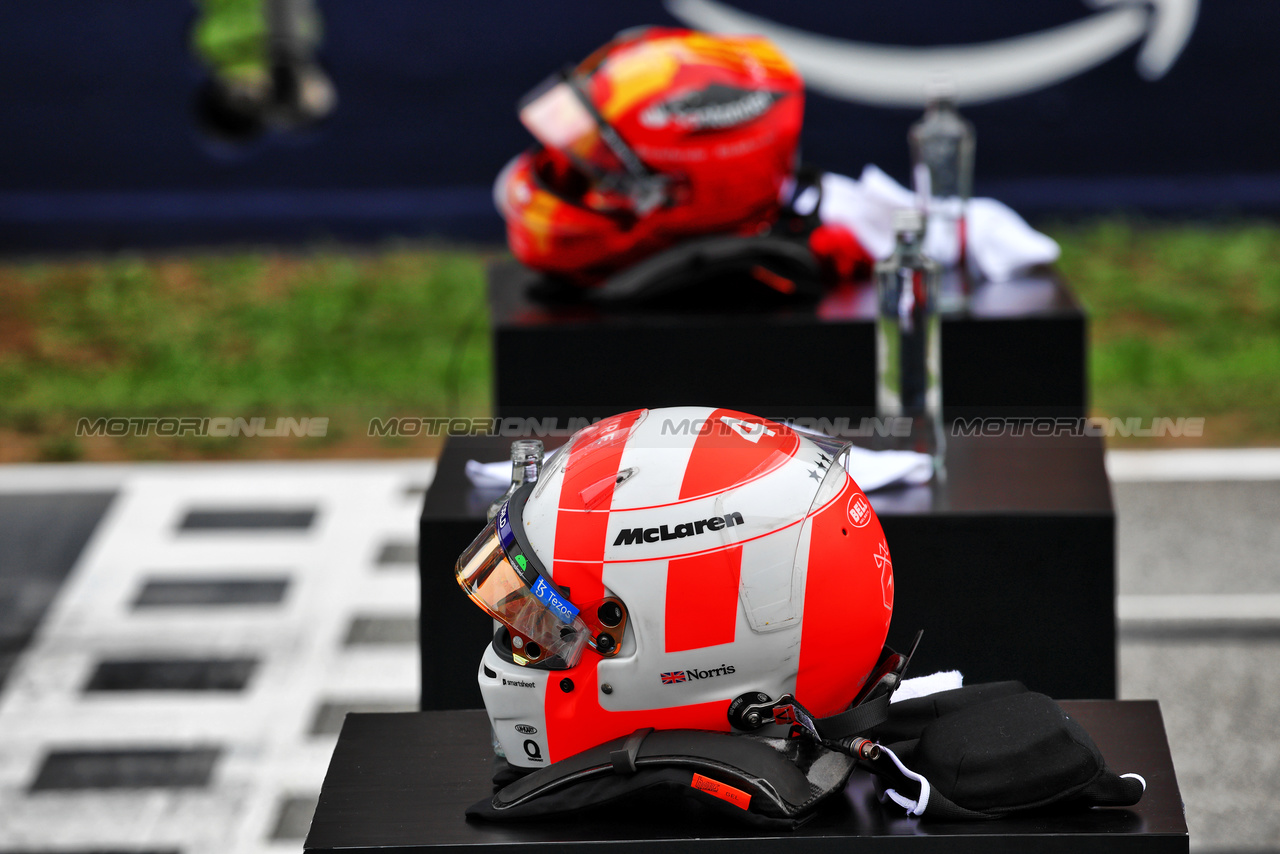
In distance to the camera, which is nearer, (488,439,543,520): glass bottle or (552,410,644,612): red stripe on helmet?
(552,410,644,612): red stripe on helmet

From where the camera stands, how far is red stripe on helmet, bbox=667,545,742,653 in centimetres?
140

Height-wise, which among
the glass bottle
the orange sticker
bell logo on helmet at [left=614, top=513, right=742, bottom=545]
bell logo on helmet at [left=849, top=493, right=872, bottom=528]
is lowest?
the orange sticker

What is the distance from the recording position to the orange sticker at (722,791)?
4.52ft

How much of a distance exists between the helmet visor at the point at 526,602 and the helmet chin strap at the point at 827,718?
0.18 metres

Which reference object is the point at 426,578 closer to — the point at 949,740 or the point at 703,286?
the point at 949,740

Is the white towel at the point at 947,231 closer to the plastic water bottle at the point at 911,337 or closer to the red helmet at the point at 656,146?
the red helmet at the point at 656,146

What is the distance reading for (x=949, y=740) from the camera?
145cm

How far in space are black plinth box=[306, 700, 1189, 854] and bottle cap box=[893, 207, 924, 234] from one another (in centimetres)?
85

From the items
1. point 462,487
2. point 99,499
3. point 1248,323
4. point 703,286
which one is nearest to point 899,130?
point 1248,323
